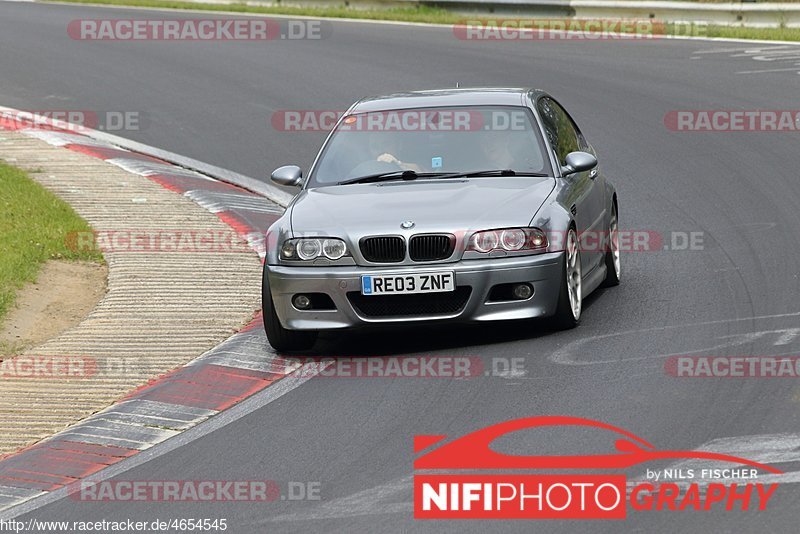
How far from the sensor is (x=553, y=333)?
9.78m

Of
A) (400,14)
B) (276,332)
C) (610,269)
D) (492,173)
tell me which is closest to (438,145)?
(492,173)

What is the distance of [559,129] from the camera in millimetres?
11242

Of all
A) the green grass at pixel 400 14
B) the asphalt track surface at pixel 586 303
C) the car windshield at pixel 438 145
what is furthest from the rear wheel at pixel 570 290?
the green grass at pixel 400 14

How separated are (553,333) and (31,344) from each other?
139 inches

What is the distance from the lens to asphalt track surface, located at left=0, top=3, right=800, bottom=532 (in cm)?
718

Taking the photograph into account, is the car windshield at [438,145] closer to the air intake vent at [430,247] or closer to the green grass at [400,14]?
the air intake vent at [430,247]

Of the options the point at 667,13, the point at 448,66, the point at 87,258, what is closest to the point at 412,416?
the point at 87,258

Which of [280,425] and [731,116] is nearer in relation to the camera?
[280,425]

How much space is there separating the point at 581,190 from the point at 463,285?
5.57 ft

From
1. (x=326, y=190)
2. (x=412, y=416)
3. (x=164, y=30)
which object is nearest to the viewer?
(x=412, y=416)

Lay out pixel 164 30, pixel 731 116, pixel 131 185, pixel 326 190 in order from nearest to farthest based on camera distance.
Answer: pixel 326 190
pixel 131 185
pixel 731 116
pixel 164 30

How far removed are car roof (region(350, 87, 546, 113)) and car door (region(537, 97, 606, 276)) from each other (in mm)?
210

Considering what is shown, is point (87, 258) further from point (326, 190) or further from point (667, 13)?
point (667, 13)

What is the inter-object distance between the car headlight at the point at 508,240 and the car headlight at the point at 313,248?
0.81 metres
